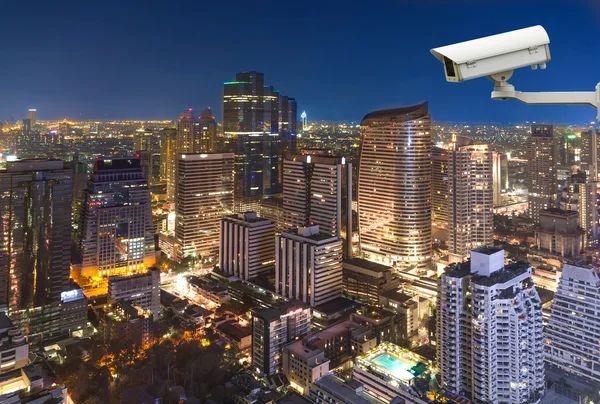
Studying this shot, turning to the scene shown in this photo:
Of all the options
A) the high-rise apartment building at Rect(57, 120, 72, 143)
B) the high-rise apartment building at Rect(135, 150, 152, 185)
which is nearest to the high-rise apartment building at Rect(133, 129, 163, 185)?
the high-rise apartment building at Rect(135, 150, 152, 185)

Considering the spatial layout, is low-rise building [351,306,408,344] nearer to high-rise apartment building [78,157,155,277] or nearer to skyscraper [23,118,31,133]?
high-rise apartment building [78,157,155,277]

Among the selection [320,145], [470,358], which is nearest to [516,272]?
[470,358]

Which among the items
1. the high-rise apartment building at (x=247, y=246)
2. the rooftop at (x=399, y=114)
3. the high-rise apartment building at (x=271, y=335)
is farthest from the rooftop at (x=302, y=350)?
the rooftop at (x=399, y=114)

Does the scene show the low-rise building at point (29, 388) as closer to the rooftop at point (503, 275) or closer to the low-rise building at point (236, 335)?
the low-rise building at point (236, 335)

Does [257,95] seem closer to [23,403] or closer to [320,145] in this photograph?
[320,145]

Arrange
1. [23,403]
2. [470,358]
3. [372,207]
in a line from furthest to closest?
[372,207] < [470,358] < [23,403]

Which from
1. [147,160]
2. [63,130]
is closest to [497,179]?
[147,160]

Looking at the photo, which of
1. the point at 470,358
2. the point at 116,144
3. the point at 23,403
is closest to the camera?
the point at 23,403

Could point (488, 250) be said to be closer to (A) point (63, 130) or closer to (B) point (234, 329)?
(B) point (234, 329)
